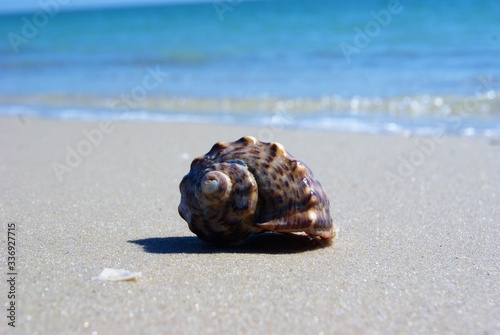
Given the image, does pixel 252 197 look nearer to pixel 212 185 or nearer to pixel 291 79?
pixel 212 185

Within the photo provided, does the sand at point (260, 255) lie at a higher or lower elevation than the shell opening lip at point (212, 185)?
lower

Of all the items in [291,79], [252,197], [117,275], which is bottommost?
[117,275]

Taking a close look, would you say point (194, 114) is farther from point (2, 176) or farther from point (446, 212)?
point (446, 212)

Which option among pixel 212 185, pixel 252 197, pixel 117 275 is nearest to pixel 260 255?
pixel 252 197

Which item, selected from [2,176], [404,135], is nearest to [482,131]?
[404,135]

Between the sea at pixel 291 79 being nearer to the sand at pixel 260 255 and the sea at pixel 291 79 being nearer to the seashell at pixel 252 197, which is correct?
the sand at pixel 260 255

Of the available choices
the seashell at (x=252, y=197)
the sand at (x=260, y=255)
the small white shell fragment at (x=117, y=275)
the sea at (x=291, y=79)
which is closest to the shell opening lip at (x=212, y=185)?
the seashell at (x=252, y=197)
